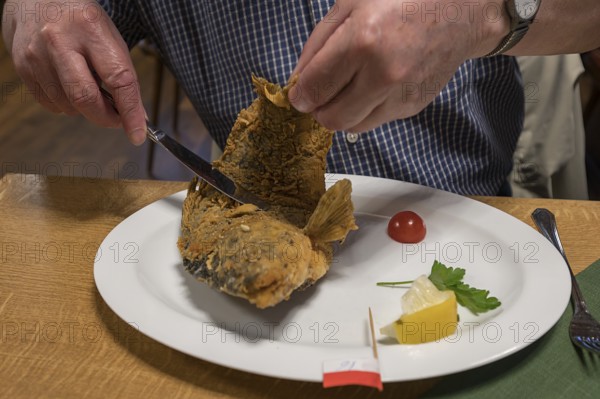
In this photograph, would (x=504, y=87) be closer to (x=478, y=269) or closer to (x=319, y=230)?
(x=478, y=269)

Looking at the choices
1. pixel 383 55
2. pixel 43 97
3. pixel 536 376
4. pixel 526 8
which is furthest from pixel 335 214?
pixel 43 97

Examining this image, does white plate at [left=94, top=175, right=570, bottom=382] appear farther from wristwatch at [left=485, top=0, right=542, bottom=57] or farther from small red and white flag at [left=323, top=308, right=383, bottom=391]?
wristwatch at [left=485, top=0, right=542, bottom=57]

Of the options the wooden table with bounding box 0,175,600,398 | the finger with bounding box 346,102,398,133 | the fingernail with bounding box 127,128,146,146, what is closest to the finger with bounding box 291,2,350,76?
the finger with bounding box 346,102,398,133

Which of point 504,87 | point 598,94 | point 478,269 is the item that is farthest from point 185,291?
point 598,94

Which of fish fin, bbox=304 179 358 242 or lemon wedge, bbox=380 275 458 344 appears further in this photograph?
fish fin, bbox=304 179 358 242

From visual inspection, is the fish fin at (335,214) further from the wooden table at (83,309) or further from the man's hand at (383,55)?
the wooden table at (83,309)

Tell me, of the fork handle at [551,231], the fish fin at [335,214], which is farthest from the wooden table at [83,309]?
the fish fin at [335,214]
